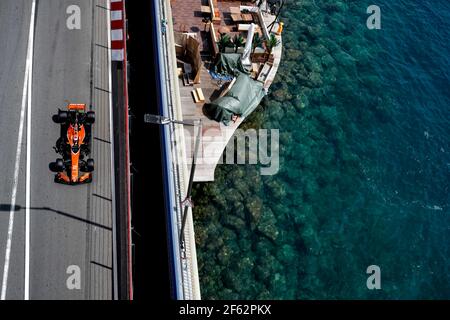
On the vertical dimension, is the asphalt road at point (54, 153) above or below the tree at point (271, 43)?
below

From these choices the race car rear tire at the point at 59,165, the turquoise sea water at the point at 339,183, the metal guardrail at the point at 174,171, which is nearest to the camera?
the metal guardrail at the point at 174,171

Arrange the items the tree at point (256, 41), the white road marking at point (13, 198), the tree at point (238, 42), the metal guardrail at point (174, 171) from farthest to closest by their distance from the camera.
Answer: the tree at point (256, 41), the tree at point (238, 42), the metal guardrail at point (174, 171), the white road marking at point (13, 198)

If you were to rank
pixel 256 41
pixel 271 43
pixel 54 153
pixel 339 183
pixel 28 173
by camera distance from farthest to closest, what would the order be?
pixel 271 43 → pixel 256 41 → pixel 339 183 → pixel 54 153 → pixel 28 173

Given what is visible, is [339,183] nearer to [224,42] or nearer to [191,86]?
[191,86]

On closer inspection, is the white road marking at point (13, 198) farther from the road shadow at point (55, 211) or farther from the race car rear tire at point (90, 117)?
the race car rear tire at point (90, 117)

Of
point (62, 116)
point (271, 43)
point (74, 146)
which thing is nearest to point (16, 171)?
point (74, 146)

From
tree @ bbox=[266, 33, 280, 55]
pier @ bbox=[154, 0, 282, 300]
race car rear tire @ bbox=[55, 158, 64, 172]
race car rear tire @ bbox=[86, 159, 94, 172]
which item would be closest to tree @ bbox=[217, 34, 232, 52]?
pier @ bbox=[154, 0, 282, 300]

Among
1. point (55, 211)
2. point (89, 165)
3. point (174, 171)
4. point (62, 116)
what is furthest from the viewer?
point (174, 171)

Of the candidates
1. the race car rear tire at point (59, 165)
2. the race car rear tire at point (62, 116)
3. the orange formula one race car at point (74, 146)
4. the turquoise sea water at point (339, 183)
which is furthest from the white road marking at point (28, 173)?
the turquoise sea water at point (339, 183)

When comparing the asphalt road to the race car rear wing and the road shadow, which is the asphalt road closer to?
the road shadow
